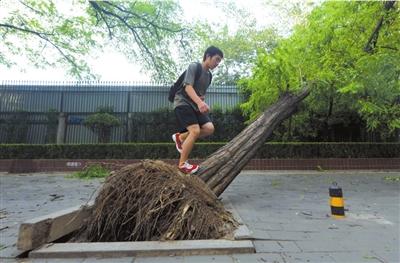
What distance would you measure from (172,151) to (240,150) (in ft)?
18.4

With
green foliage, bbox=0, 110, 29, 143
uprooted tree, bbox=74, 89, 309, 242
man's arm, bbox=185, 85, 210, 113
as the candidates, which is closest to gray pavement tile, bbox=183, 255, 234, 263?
uprooted tree, bbox=74, 89, 309, 242

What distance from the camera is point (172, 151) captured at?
1134cm

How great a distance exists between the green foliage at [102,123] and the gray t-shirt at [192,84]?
822 centimetres

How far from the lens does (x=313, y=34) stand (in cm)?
821

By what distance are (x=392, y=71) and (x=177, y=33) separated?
5.75 m

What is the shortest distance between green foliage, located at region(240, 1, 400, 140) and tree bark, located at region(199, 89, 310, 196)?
25.5 inches

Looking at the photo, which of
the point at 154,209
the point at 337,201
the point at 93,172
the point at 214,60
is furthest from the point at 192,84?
the point at 93,172

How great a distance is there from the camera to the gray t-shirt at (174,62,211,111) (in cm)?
461

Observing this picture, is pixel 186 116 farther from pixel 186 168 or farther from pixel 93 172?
pixel 93 172

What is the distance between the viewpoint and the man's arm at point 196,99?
4.36m

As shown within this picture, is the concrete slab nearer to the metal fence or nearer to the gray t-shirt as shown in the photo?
the gray t-shirt

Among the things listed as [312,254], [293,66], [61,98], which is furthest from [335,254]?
[61,98]

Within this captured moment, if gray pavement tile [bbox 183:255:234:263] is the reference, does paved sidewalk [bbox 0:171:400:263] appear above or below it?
above

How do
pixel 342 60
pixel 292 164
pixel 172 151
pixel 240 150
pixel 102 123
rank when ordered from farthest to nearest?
pixel 102 123, pixel 172 151, pixel 292 164, pixel 342 60, pixel 240 150
